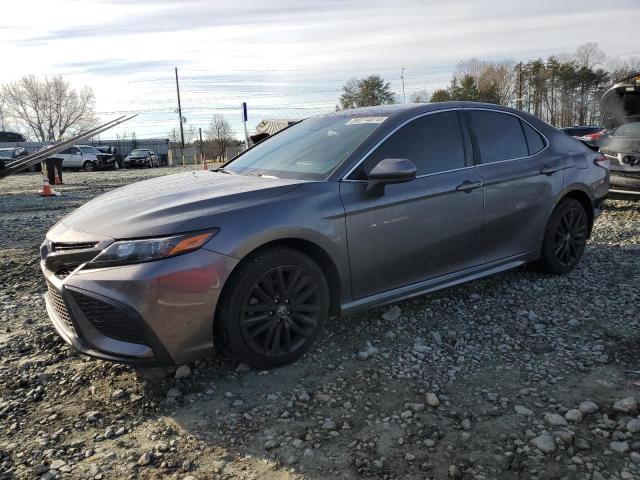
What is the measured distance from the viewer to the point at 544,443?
2.50 m

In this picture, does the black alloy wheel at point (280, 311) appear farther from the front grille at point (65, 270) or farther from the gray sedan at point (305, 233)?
the front grille at point (65, 270)

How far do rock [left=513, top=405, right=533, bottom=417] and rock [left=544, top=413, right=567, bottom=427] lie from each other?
0.27 ft

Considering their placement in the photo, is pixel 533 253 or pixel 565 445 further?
pixel 533 253

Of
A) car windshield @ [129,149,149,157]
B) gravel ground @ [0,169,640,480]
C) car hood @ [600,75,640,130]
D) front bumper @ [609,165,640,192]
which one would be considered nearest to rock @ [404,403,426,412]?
gravel ground @ [0,169,640,480]

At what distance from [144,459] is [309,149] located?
243 centimetres

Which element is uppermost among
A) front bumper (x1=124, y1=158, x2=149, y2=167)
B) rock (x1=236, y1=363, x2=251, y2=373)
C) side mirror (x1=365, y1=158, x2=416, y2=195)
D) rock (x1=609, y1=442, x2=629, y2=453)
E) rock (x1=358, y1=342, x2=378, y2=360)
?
front bumper (x1=124, y1=158, x2=149, y2=167)

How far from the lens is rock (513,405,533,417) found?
9.08 feet

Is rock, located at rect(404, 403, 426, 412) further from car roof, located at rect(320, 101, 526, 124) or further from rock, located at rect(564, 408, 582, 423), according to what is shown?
car roof, located at rect(320, 101, 526, 124)

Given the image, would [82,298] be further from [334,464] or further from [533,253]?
[533,253]

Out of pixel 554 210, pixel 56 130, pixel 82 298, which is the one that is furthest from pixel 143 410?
pixel 56 130

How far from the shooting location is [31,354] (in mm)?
3631

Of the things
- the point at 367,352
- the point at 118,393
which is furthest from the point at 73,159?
the point at 367,352

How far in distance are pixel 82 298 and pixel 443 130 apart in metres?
2.85

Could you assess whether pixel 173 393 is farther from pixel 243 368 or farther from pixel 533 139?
pixel 533 139
